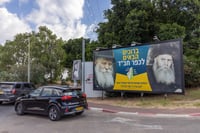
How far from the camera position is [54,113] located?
980cm

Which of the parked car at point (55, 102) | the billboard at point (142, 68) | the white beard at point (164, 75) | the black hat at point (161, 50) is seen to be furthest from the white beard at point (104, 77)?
the parked car at point (55, 102)

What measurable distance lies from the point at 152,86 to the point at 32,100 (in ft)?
25.4

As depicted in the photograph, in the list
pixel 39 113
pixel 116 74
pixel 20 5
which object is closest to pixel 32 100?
pixel 39 113

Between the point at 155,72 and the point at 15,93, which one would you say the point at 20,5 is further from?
the point at 155,72

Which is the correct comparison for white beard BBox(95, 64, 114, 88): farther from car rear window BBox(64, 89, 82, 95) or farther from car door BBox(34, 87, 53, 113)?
car door BBox(34, 87, 53, 113)

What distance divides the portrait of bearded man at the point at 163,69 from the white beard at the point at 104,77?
11.1ft

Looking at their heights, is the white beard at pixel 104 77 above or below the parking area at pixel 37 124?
above

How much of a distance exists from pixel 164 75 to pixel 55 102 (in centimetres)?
741

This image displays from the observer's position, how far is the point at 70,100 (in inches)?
387

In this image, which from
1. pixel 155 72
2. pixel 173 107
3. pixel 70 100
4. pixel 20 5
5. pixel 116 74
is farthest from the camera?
pixel 20 5

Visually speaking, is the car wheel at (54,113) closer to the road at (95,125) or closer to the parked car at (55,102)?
the parked car at (55,102)

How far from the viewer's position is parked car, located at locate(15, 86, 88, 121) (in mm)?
9656

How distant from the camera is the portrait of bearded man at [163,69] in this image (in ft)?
43.5

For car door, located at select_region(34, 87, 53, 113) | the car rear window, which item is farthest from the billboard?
A: car door, located at select_region(34, 87, 53, 113)
